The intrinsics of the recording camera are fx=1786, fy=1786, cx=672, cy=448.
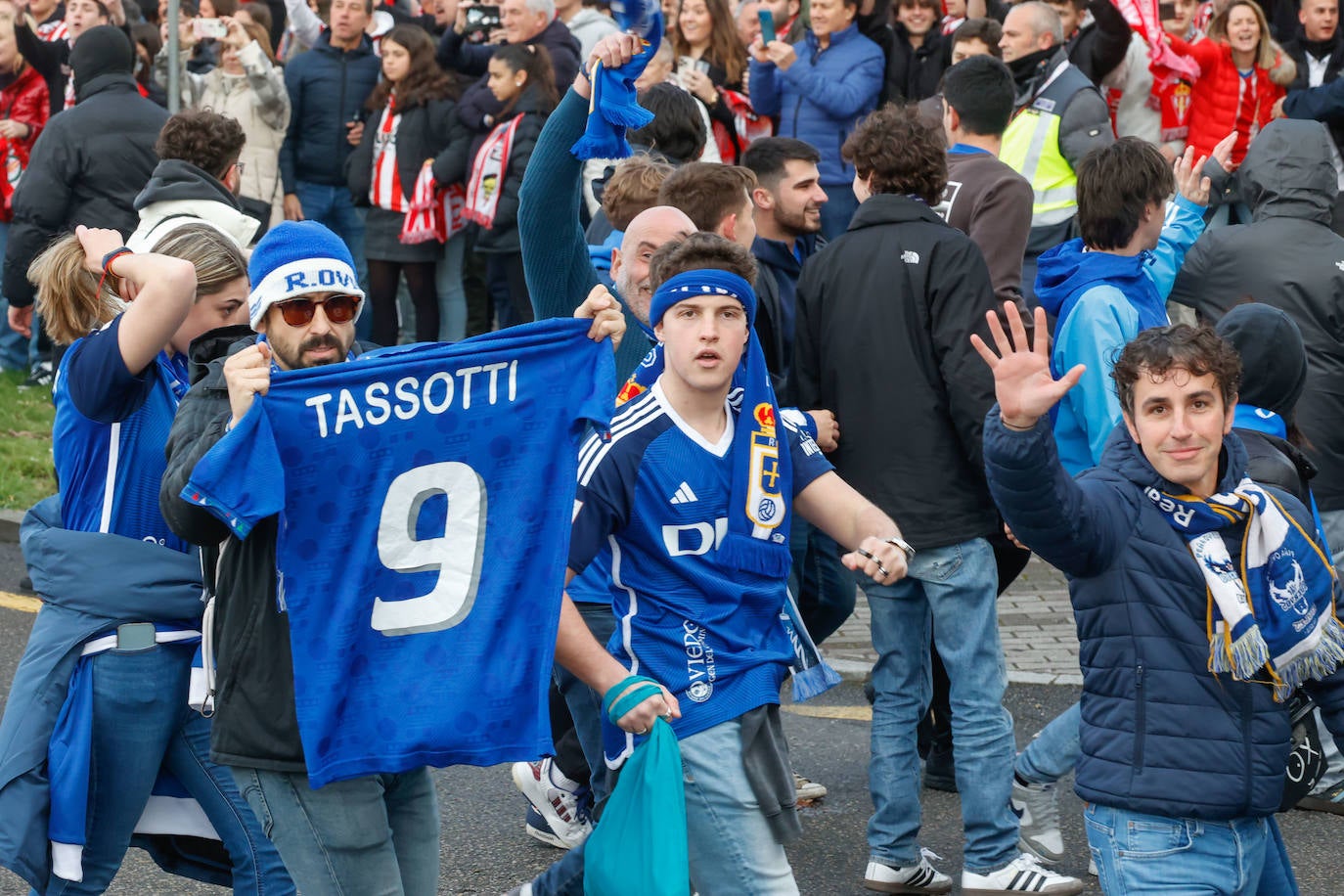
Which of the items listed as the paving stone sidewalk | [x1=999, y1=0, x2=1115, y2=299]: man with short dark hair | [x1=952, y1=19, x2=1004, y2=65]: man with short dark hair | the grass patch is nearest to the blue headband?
the paving stone sidewalk

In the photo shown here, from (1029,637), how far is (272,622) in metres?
5.00

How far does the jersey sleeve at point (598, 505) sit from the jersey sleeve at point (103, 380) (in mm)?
1018

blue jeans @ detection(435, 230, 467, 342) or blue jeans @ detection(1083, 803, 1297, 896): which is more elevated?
blue jeans @ detection(1083, 803, 1297, 896)

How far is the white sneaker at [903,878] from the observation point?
5223 millimetres

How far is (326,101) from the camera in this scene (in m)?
11.4

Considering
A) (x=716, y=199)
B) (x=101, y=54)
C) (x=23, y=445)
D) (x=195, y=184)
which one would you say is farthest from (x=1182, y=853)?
(x=23, y=445)

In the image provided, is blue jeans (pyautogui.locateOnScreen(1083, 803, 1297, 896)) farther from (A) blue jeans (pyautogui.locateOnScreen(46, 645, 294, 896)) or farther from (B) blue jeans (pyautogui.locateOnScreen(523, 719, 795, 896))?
(A) blue jeans (pyautogui.locateOnScreen(46, 645, 294, 896))

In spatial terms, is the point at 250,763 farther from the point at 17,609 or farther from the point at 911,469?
the point at 17,609

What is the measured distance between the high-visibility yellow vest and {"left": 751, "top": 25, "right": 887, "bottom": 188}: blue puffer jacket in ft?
4.91

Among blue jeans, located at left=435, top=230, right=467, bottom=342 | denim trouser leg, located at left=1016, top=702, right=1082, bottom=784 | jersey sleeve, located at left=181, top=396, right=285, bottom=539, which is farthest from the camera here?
blue jeans, located at left=435, top=230, right=467, bottom=342

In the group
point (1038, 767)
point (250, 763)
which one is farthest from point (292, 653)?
point (1038, 767)

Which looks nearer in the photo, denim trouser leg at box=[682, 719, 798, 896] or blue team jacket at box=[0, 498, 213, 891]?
denim trouser leg at box=[682, 719, 798, 896]

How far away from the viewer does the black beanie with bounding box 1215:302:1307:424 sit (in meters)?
4.53

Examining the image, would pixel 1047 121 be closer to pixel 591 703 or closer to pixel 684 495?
pixel 591 703
